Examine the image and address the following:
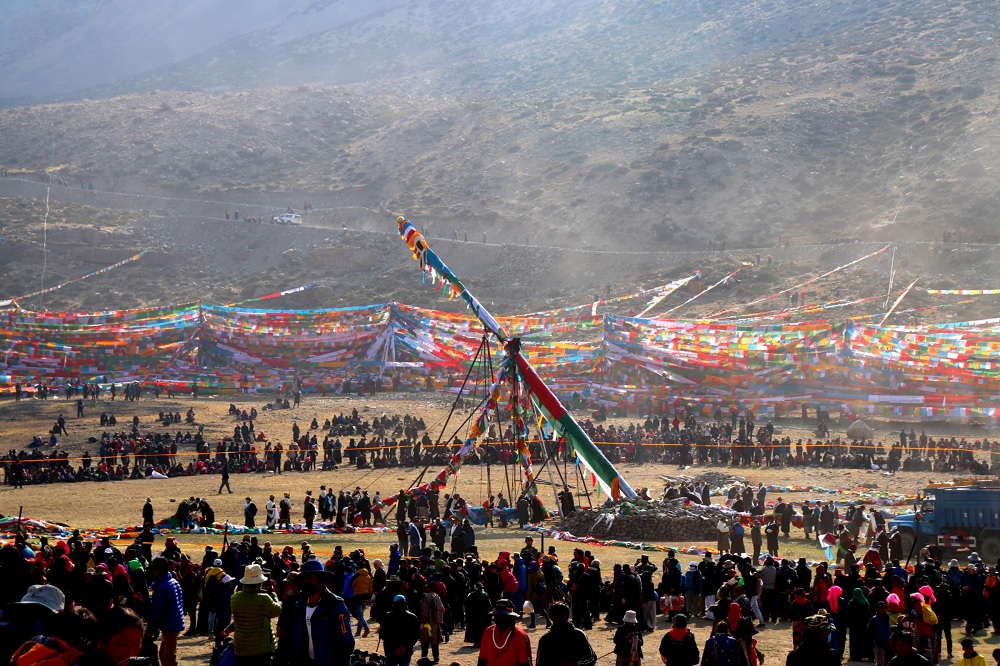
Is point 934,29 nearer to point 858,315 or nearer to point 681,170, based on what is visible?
point 681,170

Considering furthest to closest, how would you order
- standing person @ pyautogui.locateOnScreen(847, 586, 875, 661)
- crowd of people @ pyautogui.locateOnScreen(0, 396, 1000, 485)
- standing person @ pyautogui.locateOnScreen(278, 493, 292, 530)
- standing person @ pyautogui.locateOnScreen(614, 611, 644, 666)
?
crowd of people @ pyautogui.locateOnScreen(0, 396, 1000, 485), standing person @ pyautogui.locateOnScreen(278, 493, 292, 530), standing person @ pyautogui.locateOnScreen(847, 586, 875, 661), standing person @ pyautogui.locateOnScreen(614, 611, 644, 666)

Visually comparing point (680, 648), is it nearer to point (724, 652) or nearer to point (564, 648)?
point (724, 652)

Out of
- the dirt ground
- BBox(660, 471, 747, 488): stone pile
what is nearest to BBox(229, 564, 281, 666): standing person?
the dirt ground

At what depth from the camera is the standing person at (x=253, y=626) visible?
34.7 feet

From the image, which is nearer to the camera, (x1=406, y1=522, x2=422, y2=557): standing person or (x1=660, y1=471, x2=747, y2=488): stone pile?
(x1=406, y1=522, x2=422, y2=557): standing person

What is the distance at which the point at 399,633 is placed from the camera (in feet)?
39.4

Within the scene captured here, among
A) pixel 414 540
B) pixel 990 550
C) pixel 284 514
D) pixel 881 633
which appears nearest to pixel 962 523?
pixel 990 550

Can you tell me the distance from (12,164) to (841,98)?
233ft

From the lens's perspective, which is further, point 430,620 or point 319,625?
point 430,620

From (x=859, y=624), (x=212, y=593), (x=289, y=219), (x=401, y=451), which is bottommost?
(x=859, y=624)

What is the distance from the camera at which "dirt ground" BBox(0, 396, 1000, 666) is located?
18891 mm

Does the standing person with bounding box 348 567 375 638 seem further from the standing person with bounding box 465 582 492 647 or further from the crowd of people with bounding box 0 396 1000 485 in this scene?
the crowd of people with bounding box 0 396 1000 485

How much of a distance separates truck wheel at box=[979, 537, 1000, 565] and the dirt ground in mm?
3387

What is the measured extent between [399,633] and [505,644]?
81.3 inches
